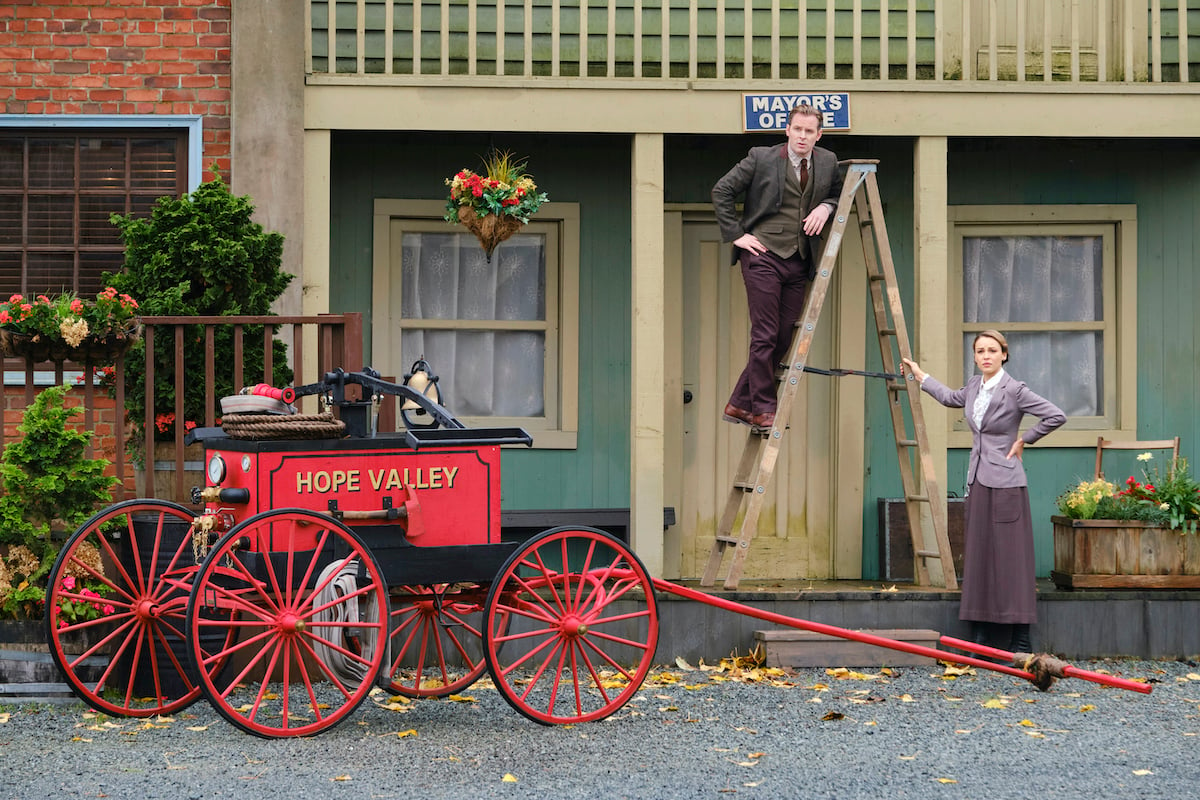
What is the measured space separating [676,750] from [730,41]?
4.36 meters

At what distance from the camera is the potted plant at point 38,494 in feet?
20.2

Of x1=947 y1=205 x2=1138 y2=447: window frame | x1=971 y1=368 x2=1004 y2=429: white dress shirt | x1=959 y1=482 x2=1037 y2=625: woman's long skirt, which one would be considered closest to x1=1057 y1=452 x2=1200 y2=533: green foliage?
x1=959 y1=482 x2=1037 y2=625: woman's long skirt

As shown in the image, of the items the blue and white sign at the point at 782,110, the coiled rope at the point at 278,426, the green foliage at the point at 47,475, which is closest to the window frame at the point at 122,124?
the green foliage at the point at 47,475

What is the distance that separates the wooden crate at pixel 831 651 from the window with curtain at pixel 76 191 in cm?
423

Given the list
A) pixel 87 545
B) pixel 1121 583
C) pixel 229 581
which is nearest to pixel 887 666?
pixel 1121 583

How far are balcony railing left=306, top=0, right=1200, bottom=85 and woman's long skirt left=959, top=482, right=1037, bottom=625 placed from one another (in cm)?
250

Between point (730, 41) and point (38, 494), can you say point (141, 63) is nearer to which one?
point (38, 494)

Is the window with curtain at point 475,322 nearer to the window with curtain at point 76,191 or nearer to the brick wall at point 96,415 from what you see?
the window with curtain at point 76,191

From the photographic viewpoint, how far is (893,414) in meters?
7.84

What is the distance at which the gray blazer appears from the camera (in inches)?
277

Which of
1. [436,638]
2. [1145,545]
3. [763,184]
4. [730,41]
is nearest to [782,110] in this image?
[730,41]

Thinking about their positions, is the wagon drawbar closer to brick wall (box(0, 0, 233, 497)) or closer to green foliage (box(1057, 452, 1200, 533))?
green foliage (box(1057, 452, 1200, 533))

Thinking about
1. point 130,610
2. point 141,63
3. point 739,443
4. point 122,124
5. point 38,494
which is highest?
point 141,63

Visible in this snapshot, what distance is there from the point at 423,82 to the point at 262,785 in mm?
4409
